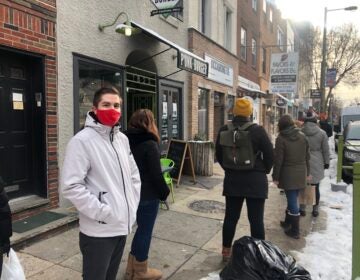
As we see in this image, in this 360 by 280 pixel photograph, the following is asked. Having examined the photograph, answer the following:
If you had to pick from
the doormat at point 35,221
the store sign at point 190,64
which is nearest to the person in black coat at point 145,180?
the doormat at point 35,221

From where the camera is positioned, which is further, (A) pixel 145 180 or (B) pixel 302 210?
(B) pixel 302 210

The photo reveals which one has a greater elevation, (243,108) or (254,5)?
(254,5)

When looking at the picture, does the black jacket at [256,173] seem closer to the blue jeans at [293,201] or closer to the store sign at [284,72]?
the blue jeans at [293,201]

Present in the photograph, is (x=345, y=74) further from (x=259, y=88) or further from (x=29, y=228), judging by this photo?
(x=29, y=228)

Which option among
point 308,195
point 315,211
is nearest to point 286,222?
point 308,195

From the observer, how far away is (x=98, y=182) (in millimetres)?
2406

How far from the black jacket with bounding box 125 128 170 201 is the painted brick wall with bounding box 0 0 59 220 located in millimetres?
2523

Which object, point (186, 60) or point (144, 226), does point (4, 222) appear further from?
point (186, 60)

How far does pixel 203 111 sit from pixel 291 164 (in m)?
7.00

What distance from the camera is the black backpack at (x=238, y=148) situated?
3891 millimetres

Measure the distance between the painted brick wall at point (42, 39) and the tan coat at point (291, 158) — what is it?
128 inches

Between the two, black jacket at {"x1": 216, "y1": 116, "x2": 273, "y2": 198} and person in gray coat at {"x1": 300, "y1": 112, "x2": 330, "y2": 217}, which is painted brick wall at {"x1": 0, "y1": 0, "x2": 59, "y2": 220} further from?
person in gray coat at {"x1": 300, "y1": 112, "x2": 330, "y2": 217}

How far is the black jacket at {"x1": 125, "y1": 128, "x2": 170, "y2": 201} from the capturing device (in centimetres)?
338

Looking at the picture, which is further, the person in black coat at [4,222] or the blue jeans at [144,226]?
the blue jeans at [144,226]
